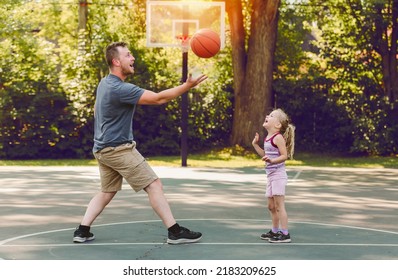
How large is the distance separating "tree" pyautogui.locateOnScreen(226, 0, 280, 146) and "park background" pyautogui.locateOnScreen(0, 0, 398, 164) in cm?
3

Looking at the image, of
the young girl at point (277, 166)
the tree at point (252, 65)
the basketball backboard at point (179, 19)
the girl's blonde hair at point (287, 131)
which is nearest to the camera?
the young girl at point (277, 166)

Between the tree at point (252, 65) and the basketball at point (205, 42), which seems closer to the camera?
the basketball at point (205, 42)

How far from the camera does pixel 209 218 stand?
1002 cm

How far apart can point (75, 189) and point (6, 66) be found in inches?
433

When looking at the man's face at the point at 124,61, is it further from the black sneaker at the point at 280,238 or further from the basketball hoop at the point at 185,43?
the basketball hoop at the point at 185,43

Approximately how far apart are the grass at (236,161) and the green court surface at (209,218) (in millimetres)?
4073

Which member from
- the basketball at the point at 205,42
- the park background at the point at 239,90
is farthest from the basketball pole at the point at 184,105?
the basketball at the point at 205,42

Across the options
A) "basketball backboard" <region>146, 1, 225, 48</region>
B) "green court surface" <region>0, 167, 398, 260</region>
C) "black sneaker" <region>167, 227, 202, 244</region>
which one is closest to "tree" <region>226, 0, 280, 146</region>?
"basketball backboard" <region>146, 1, 225, 48</region>

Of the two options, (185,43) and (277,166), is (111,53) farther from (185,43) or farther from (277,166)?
(185,43)

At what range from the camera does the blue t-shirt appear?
308 inches

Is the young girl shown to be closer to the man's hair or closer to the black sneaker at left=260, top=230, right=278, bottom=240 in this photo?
the black sneaker at left=260, top=230, right=278, bottom=240

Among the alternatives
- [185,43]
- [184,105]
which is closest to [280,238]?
[185,43]

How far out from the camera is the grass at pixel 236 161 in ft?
69.1

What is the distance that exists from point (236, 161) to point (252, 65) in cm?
363
